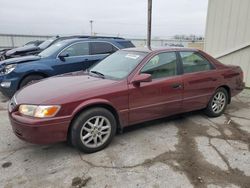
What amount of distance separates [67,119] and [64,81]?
2.83 feet

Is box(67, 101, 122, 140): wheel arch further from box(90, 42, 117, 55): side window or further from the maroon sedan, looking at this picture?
box(90, 42, 117, 55): side window

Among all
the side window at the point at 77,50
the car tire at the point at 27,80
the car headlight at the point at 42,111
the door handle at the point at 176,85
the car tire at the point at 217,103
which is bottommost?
the car tire at the point at 217,103

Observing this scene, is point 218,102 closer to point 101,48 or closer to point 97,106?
point 97,106

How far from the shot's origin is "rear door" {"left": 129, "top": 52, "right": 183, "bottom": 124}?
142 inches

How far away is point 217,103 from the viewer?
4.79 metres

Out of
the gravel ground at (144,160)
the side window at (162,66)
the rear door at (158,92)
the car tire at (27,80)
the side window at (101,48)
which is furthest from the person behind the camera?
the side window at (101,48)

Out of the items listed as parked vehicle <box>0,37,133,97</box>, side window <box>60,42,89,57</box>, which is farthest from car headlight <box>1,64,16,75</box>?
side window <box>60,42,89,57</box>

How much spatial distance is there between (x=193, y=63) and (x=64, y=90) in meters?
2.49

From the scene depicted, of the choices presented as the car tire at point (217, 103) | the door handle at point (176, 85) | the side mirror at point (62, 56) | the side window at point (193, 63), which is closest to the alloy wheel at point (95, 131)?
the door handle at point (176, 85)

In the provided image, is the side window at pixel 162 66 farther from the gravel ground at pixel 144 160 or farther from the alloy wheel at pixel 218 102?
the alloy wheel at pixel 218 102

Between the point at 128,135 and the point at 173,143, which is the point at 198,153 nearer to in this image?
the point at 173,143

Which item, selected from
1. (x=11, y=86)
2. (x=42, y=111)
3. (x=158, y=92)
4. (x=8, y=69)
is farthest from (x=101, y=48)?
(x=42, y=111)

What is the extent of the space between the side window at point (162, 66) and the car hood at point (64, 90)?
0.67 m

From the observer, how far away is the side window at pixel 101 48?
22.6 feet
